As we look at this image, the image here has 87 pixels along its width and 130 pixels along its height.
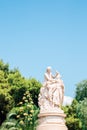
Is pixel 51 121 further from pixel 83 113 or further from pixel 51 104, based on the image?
pixel 83 113

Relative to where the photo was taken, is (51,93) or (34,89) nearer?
(51,93)

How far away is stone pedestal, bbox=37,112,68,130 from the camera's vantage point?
1838cm

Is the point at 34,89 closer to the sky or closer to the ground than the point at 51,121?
closer to the sky

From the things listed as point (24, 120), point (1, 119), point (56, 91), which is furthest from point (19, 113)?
point (56, 91)

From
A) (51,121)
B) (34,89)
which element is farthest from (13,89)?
(51,121)

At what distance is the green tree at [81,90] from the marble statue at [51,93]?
14121 mm

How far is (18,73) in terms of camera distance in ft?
98.7

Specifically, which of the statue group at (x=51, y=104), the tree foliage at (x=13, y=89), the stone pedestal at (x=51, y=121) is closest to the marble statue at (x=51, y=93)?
the statue group at (x=51, y=104)

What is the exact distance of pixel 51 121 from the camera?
18.5m

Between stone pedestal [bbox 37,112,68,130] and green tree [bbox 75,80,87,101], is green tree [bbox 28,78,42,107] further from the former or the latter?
stone pedestal [bbox 37,112,68,130]

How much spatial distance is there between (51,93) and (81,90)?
49.5 ft

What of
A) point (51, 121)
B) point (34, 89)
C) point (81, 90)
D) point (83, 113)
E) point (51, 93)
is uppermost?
point (81, 90)

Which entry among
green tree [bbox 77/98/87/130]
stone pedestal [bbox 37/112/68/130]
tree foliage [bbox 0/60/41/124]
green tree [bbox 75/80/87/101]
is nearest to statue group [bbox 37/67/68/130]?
stone pedestal [bbox 37/112/68/130]

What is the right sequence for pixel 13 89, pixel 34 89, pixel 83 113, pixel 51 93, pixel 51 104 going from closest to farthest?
1. pixel 51 104
2. pixel 51 93
3. pixel 83 113
4. pixel 13 89
5. pixel 34 89
